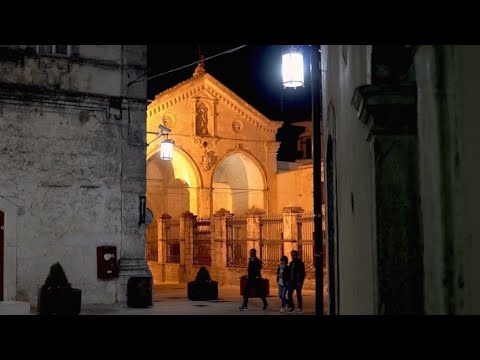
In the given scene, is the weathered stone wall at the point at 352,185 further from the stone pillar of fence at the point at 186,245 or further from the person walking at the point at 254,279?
the stone pillar of fence at the point at 186,245

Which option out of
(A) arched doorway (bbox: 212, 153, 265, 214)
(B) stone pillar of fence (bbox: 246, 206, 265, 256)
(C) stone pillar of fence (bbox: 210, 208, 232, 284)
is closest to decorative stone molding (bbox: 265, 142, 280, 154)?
(A) arched doorway (bbox: 212, 153, 265, 214)

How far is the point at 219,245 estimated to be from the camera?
27.0m

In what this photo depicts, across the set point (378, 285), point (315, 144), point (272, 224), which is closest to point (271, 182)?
point (272, 224)

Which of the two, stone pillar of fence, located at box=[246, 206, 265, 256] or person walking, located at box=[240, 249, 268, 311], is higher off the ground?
stone pillar of fence, located at box=[246, 206, 265, 256]

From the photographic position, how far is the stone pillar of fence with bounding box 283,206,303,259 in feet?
76.8

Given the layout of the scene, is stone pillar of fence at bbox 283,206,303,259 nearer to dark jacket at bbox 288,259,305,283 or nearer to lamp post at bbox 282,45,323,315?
dark jacket at bbox 288,259,305,283

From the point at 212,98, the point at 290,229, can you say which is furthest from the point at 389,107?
the point at 212,98

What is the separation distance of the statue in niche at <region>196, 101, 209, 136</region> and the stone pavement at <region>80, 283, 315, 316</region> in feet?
37.5

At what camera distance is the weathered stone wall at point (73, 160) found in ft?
52.1

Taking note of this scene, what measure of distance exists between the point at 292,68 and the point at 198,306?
779cm

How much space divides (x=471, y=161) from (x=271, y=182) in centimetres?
3150

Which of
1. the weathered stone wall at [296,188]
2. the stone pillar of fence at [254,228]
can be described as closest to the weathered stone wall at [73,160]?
the stone pillar of fence at [254,228]
